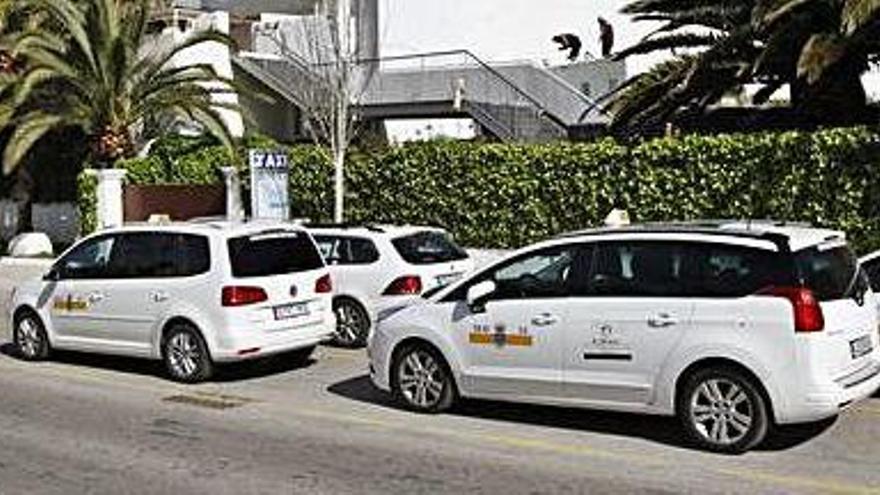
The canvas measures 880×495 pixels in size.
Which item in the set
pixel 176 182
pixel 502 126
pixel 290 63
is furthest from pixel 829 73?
pixel 290 63

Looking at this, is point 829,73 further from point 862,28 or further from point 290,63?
point 290,63

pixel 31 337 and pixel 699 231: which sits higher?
pixel 699 231

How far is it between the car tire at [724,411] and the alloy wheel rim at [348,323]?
638cm

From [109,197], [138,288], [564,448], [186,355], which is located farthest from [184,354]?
[109,197]

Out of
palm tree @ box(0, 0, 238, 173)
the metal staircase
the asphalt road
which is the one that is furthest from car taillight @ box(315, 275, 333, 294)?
the metal staircase

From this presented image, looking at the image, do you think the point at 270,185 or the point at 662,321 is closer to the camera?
the point at 662,321

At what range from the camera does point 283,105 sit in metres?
36.7

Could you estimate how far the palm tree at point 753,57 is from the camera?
691 inches

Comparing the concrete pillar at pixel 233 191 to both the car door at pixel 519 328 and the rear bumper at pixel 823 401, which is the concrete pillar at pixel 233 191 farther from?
the rear bumper at pixel 823 401

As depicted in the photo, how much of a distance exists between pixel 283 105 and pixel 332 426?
27267 millimetres

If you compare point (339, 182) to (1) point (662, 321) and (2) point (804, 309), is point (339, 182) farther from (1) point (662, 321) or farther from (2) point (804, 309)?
(2) point (804, 309)

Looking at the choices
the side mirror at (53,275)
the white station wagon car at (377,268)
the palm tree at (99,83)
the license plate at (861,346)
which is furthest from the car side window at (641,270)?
the palm tree at (99,83)

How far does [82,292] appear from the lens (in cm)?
1337

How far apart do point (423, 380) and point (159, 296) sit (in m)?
3.36
